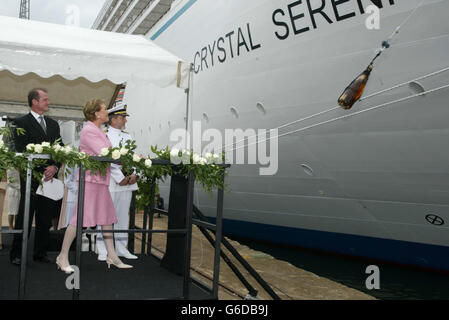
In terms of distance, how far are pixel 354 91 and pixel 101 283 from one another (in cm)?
333

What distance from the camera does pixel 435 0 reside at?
174 inches

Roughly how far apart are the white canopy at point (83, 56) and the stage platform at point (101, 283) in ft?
7.04

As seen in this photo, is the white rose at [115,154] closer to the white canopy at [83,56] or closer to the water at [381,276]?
the white canopy at [83,56]

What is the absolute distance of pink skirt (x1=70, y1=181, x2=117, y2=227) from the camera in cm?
421

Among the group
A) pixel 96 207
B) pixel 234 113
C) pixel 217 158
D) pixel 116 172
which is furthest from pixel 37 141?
pixel 234 113

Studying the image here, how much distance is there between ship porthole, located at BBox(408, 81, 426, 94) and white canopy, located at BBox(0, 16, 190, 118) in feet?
8.72

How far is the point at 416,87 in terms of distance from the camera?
488 centimetres

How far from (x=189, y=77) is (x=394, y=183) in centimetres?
292

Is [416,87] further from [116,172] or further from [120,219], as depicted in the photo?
[120,219]

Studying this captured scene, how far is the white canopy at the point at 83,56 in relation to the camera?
16.4 ft

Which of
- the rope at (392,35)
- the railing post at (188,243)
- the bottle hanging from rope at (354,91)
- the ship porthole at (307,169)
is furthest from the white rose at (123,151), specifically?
the ship porthole at (307,169)

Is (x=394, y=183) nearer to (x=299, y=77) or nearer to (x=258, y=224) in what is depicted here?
(x=299, y=77)
